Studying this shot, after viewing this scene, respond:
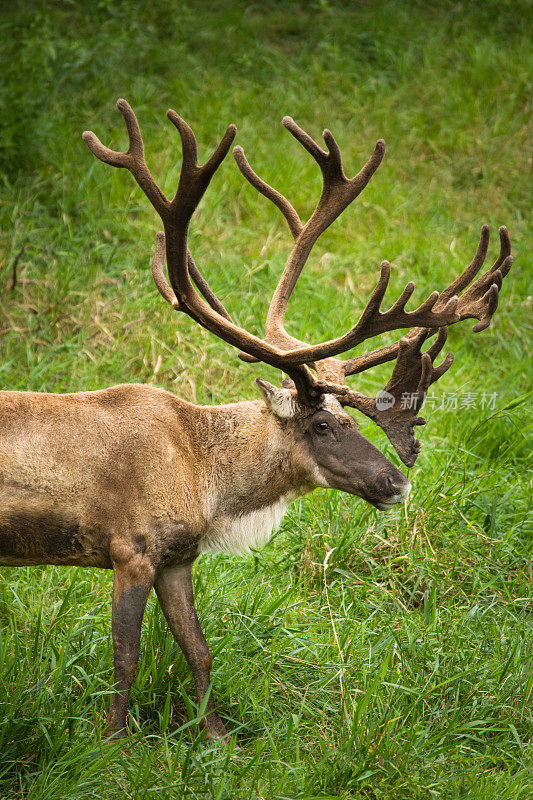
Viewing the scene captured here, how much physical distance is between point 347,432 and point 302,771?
1.48m

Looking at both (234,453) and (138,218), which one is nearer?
(234,453)

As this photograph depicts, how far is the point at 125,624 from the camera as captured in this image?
3.84m

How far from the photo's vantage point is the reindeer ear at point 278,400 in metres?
4.15

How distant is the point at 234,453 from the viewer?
13.8 ft

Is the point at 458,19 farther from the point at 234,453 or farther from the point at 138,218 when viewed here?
the point at 234,453

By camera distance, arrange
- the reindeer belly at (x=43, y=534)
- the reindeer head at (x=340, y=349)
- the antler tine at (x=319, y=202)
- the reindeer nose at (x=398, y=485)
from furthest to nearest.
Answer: the antler tine at (x=319, y=202) < the reindeer nose at (x=398, y=485) < the reindeer head at (x=340, y=349) < the reindeer belly at (x=43, y=534)

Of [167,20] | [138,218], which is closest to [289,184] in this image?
[138,218]

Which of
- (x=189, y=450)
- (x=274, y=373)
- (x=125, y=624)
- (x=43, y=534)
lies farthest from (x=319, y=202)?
(x=274, y=373)

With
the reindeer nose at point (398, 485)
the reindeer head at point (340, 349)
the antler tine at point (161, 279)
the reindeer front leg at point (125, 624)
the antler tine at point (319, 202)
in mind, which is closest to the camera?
the reindeer front leg at point (125, 624)

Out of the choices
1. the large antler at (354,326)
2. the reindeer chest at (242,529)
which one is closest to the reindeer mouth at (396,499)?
the large antler at (354,326)

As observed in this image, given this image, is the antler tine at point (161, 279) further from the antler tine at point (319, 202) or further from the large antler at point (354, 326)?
the antler tine at point (319, 202)

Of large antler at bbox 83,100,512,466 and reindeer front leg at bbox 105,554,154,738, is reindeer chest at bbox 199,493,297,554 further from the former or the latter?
large antler at bbox 83,100,512,466

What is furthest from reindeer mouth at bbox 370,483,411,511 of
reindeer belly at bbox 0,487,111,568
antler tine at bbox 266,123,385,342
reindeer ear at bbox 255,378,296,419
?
reindeer belly at bbox 0,487,111,568

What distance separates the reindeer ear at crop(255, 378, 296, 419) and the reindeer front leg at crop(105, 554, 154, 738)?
0.92 m
